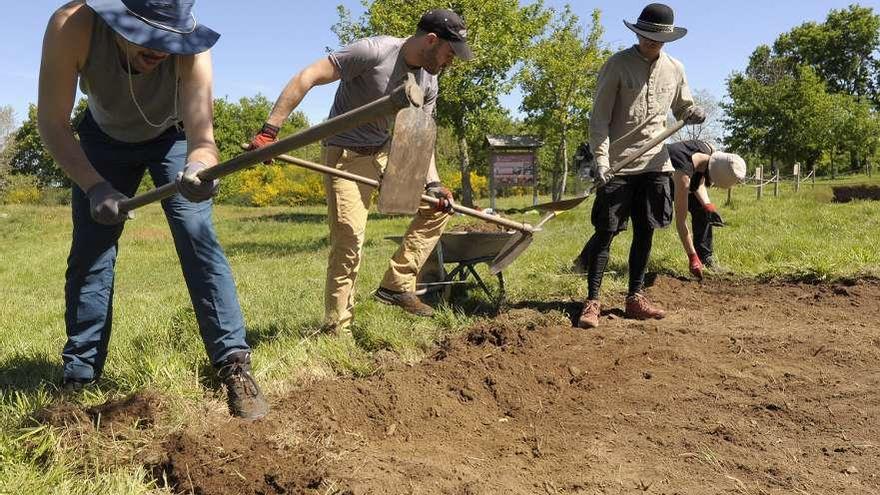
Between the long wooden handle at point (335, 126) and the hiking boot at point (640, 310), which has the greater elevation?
A: the long wooden handle at point (335, 126)

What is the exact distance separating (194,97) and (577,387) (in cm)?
213

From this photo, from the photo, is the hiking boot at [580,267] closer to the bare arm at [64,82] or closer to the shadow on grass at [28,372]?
the shadow on grass at [28,372]

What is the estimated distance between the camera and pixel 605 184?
4.46 m

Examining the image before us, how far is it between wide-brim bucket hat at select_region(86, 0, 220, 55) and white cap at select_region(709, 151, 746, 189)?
4794 millimetres

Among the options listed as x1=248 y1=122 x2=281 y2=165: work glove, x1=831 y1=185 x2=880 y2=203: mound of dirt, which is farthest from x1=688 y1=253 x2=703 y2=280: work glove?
x1=831 y1=185 x2=880 y2=203: mound of dirt

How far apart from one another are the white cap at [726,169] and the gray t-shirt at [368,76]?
320cm

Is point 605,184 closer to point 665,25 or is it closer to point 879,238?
point 665,25

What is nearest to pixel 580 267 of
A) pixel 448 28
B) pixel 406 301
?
pixel 406 301

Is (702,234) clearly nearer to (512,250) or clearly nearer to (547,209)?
(547,209)

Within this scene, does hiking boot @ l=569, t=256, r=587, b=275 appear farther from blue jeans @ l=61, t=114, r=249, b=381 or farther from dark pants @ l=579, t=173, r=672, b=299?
blue jeans @ l=61, t=114, r=249, b=381

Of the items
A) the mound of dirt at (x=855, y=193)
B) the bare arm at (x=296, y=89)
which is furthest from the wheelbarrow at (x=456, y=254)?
the mound of dirt at (x=855, y=193)

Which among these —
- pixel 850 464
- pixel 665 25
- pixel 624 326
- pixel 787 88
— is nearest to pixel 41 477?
pixel 850 464

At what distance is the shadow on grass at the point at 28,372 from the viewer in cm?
324

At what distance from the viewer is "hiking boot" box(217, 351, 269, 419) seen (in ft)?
9.25
